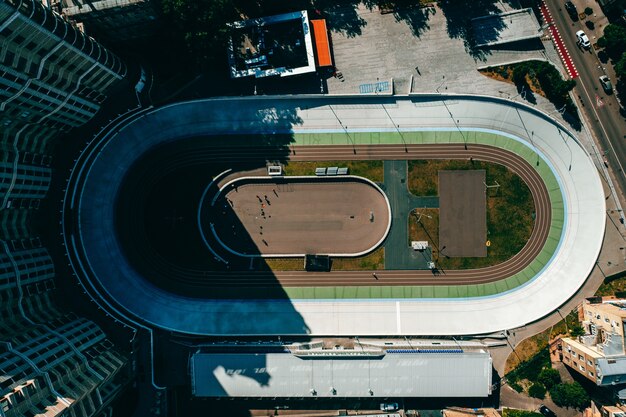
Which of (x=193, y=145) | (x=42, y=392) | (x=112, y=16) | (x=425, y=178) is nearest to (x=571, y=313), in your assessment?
(x=425, y=178)

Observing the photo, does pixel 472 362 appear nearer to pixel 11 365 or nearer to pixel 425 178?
pixel 425 178

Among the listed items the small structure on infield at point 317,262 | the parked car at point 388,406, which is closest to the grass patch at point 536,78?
the small structure on infield at point 317,262

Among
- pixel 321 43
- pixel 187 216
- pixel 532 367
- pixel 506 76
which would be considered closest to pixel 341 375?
pixel 532 367

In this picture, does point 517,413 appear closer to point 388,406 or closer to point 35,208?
point 388,406

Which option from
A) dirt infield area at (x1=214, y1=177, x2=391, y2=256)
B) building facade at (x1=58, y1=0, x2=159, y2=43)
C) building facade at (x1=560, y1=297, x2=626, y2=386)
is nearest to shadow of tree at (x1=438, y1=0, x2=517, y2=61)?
dirt infield area at (x1=214, y1=177, x2=391, y2=256)

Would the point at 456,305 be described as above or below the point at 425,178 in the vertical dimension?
below

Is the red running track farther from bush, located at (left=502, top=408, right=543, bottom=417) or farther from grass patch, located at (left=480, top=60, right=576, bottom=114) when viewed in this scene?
bush, located at (left=502, top=408, right=543, bottom=417)
